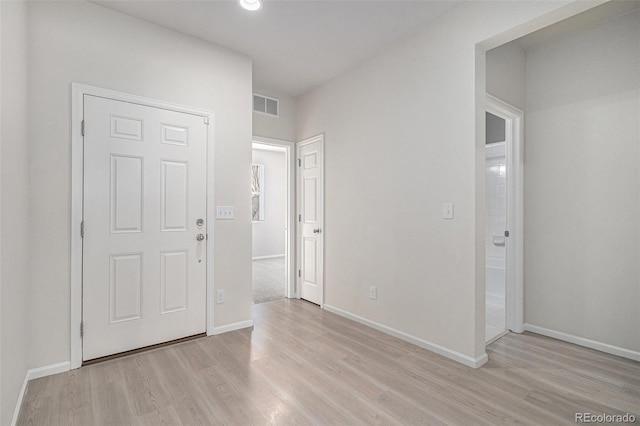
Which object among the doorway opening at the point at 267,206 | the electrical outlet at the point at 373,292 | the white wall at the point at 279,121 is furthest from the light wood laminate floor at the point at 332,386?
the doorway opening at the point at 267,206

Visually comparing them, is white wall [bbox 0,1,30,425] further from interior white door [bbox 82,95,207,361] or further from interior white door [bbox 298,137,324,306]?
interior white door [bbox 298,137,324,306]

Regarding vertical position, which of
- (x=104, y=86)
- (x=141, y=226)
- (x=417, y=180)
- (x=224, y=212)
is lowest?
(x=141, y=226)

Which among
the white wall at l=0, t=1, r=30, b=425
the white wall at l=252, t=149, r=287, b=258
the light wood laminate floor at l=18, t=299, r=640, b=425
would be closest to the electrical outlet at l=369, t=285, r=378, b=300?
the light wood laminate floor at l=18, t=299, r=640, b=425

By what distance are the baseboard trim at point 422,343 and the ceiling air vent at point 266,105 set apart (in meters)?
2.69

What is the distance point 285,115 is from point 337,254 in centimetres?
206

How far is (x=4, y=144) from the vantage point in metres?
1.57

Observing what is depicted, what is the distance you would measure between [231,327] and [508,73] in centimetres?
367

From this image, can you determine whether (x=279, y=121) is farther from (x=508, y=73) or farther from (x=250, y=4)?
(x=508, y=73)

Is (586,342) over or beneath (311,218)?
beneath

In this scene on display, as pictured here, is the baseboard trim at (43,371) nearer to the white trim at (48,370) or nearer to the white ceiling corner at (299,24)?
the white trim at (48,370)

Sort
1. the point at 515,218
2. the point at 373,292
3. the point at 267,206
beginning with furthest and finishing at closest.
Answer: the point at 267,206, the point at 373,292, the point at 515,218

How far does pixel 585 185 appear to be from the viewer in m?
2.77

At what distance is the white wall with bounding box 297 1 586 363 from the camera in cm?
240

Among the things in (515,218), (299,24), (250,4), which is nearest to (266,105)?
(299,24)
